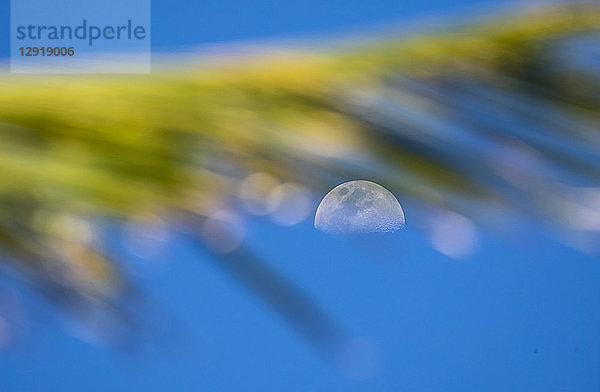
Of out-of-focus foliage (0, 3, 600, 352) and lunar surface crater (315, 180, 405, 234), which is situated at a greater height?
out-of-focus foliage (0, 3, 600, 352)

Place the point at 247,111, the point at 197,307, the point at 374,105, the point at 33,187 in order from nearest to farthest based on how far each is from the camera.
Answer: the point at 33,187
the point at 247,111
the point at 374,105
the point at 197,307

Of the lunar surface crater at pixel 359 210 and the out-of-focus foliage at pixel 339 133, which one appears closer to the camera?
the out-of-focus foliage at pixel 339 133

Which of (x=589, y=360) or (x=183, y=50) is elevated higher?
(x=183, y=50)

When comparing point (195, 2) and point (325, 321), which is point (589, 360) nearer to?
point (325, 321)

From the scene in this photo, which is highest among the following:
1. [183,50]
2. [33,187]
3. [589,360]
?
[183,50]

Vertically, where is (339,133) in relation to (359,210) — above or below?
above

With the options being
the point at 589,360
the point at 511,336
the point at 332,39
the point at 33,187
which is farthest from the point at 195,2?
the point at 589,360

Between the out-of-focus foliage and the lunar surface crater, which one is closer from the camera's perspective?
the out-of-focus foliage

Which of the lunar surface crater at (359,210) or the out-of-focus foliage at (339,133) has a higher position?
the out-of-focus foliage at (339,133)
